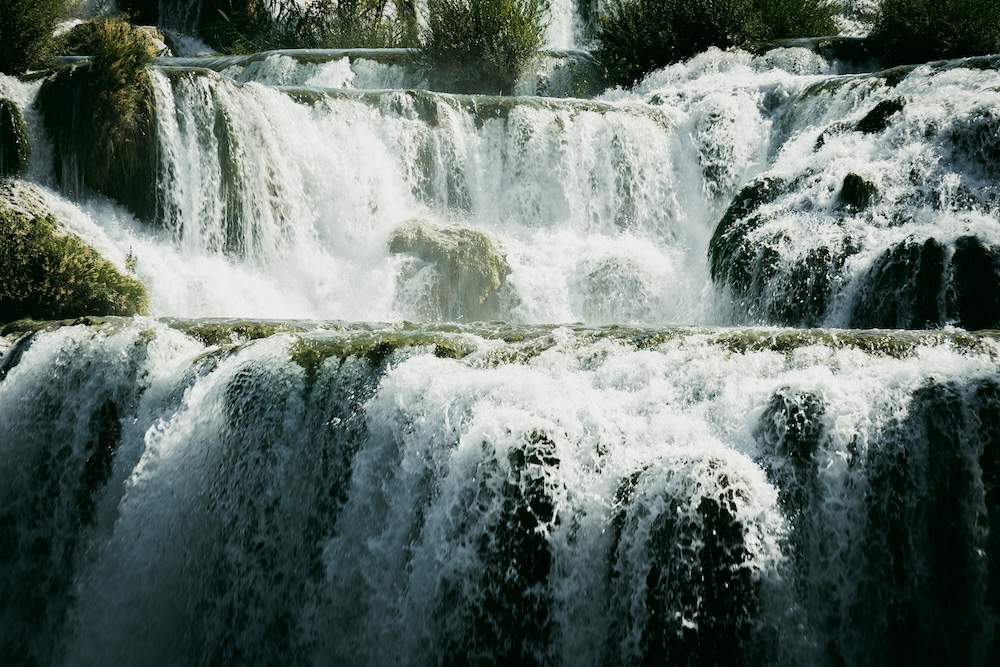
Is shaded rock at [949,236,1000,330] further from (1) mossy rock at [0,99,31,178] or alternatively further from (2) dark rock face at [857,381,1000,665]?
(1) mossy rock at [0,99,31,178]

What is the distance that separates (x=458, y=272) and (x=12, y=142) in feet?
16.3

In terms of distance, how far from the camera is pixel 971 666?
4691 mm

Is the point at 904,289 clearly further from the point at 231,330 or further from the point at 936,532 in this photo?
the point at 231,330

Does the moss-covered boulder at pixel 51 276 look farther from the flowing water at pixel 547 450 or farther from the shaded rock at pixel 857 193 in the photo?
the shaded rock at pixel 857 193

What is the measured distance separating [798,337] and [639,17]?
11.5 meters

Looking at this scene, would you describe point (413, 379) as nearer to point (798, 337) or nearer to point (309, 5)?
point (798, 337)

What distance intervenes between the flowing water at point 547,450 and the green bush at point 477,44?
6061mm

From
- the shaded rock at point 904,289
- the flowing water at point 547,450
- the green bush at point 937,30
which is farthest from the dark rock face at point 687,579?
the green bush at point 937,30

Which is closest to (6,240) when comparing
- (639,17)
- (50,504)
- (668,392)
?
(50,504)

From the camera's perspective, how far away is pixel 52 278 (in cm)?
938

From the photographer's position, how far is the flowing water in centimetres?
502

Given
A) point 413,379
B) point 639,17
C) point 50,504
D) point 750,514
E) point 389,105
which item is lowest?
point 50,504

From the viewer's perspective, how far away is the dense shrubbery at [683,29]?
51.9ft

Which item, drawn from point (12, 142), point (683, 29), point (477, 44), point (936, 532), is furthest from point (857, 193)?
point (12, 142)
